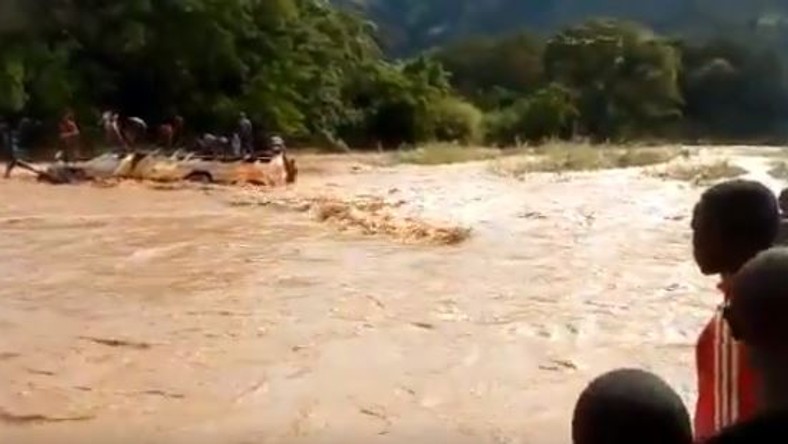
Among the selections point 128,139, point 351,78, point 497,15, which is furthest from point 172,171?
point 497,15

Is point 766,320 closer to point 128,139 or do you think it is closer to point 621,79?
point 128,139

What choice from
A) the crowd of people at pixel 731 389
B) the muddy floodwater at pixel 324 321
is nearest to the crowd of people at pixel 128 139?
the muddy floodwater at pixel 324 321

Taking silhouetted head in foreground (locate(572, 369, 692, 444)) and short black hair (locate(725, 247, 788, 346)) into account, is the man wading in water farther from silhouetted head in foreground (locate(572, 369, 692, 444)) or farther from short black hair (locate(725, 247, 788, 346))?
silhouetted head in foreground (locate(572, 369, 692, 444))

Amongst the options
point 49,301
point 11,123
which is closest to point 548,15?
point 11,123

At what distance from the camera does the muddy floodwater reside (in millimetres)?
6195

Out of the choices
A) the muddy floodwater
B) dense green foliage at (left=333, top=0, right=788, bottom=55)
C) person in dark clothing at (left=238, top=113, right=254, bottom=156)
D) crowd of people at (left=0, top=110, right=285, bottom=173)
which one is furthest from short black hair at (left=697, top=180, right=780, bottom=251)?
dense green foliage at (left=333, top=0, right=788, bottom=55)

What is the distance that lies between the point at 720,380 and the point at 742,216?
34 centimetres

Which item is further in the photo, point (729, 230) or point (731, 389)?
Result: point (729, 230)

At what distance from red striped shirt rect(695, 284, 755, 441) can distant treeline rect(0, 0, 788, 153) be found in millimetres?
22667

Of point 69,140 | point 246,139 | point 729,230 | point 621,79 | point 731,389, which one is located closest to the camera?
point 731,389

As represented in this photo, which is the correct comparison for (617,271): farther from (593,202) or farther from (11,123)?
(11,123)

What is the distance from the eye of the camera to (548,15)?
2282 inches

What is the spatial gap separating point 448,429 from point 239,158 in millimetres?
12957

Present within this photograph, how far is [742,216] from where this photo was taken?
2.45 m
